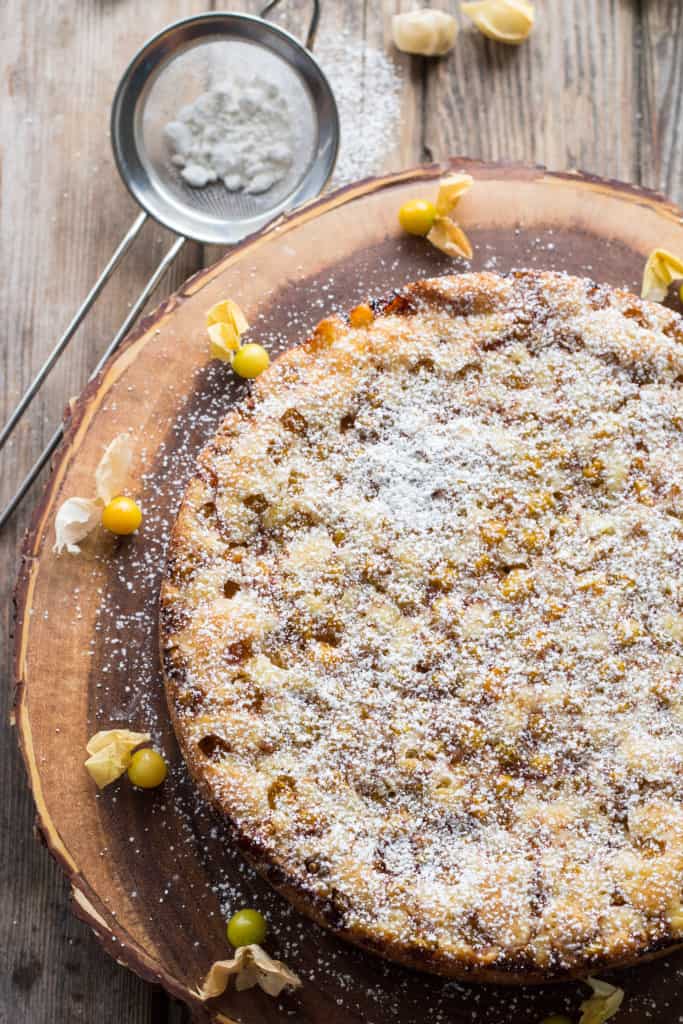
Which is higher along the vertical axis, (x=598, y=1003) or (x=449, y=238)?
(x=449, y=238)

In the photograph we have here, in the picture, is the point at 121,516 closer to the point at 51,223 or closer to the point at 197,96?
the point at 51,223


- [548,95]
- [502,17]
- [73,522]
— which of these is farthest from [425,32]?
→ [73,522]

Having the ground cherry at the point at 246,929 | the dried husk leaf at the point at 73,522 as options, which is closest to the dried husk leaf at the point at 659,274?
the dried husk leaf at the point at 73,522

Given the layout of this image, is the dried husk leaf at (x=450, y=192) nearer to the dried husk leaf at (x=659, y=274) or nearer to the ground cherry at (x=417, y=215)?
the ground cherry at (x=417, y=215)

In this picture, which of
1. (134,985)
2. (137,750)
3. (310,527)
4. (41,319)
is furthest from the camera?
(41,319)

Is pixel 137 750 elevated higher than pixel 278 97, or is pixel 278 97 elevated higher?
pixel 278 97

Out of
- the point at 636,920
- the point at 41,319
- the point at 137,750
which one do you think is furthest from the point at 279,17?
the point at 636,920

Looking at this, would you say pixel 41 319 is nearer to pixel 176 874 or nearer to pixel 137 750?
pixel 137 750
